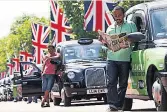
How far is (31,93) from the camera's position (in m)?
19.8

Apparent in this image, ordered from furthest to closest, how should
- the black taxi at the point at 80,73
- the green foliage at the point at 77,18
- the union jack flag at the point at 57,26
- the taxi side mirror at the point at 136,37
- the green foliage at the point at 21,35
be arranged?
the green foliage at the point at 21,35, the green foliage at the point at 77,18, the union jack flag at the point at 57,26, the black taxi at the point at 80,73, the taxi side mirror at the point at 136,37

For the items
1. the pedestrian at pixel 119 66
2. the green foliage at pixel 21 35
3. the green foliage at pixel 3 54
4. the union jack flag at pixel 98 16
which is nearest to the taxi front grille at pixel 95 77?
the pedestrian at pixel 119 66

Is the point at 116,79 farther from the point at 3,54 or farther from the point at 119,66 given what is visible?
the point at 3,54

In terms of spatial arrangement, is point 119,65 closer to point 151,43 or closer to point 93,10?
point 151,43

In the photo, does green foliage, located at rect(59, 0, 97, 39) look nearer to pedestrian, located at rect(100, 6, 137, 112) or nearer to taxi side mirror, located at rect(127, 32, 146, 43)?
pedestrian, located at rect(100, 6, 137, 112)

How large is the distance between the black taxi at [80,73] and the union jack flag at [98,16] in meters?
5.25

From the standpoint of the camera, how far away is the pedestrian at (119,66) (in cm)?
1023

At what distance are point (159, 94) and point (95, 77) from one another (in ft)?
21.9

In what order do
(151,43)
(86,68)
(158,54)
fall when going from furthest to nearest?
1. (86,68)
2. (151,43)
3. (158,54)

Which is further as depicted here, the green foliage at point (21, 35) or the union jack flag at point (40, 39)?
the green foliage at point (21, 35)

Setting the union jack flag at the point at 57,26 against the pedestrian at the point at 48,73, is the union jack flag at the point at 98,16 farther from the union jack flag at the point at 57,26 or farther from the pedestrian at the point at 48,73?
the union jack flag at the point at 57,26

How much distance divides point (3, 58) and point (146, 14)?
136681mm

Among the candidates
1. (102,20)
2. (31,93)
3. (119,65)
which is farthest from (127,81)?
(102,20)

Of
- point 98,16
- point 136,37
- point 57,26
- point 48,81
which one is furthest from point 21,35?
point 136,37
